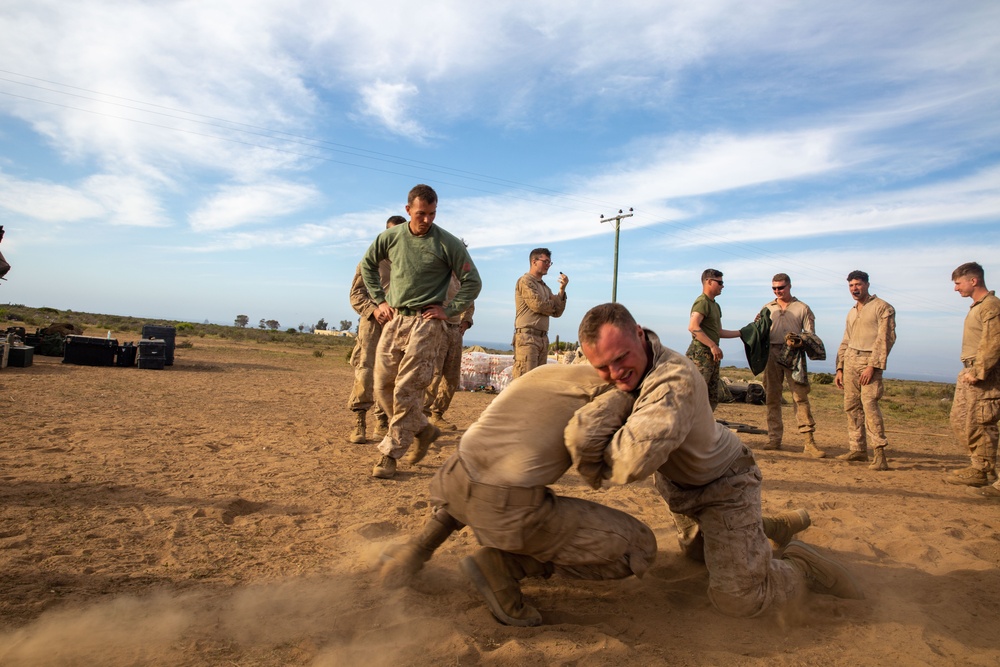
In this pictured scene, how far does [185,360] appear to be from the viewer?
15125 mm

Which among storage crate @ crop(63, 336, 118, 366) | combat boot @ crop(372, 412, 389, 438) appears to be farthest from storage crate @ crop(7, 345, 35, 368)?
combat boot @ crop(372, 412, 389, 438)

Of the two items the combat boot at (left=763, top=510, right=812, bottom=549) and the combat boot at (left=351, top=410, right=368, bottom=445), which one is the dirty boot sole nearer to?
the combat boot at (left=763, top=510, right=812, bottom=549)

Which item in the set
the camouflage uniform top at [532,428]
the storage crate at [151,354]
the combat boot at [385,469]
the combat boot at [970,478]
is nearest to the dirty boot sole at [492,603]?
the camouflage uniform top at [532,428]

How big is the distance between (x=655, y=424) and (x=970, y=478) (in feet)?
17.4

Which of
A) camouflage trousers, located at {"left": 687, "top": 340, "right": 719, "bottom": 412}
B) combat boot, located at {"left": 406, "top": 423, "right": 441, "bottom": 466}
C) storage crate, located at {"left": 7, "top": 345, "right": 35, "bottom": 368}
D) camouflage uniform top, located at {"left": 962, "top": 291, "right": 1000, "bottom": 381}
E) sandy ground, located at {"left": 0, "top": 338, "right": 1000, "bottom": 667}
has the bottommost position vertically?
sandy ground, located at {"left": 0, "top": 338, "right": 1000, "bottom": 667}

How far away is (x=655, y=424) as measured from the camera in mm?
2398

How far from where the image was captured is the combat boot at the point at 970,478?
19.2 feet

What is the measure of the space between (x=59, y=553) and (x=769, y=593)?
3.41m

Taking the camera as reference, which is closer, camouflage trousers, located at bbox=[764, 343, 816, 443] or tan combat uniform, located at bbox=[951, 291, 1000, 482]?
tan combat uniform, located at bbox=[951, 291, 1000, 482]

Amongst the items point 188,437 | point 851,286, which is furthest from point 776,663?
point 851,286

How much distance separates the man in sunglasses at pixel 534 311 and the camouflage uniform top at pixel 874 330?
332 centimetres

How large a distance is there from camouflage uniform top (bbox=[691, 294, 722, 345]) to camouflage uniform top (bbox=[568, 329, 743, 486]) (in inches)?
169

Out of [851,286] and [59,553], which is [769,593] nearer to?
[59,553]

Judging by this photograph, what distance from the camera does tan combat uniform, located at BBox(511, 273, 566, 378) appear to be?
7.53m
